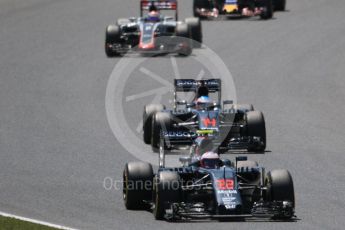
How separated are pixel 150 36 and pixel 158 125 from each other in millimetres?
12038

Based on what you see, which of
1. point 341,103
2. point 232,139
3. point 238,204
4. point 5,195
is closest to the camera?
point 238,204

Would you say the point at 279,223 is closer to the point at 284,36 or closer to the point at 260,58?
the point at 260,58

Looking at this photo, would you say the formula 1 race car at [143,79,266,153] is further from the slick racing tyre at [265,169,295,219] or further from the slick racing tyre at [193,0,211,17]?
the slick racing tyre at [193,0,211,17]

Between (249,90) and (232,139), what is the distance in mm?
8161

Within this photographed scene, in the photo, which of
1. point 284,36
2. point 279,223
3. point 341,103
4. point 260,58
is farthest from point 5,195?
point 284,36

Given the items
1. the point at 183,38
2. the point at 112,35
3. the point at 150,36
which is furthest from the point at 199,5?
the point at 112,35

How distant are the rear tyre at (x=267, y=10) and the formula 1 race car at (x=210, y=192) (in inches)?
933

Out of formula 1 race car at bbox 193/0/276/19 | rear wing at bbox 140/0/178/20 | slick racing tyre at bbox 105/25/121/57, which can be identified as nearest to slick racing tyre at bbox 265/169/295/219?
slick racing tyre at bbox 105/25/121/57

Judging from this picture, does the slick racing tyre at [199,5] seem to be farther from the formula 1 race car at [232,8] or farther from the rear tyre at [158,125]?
the rear tyre at [158,125]

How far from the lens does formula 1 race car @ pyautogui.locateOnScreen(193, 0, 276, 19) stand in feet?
140

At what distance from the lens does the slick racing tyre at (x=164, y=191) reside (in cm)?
1823

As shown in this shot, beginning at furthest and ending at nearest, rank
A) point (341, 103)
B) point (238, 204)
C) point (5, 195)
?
point (341, 103), point (5, 195), point (238, 204)

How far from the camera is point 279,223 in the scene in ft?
59.7

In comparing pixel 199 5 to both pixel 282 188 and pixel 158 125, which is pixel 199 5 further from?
pixel 282 188
